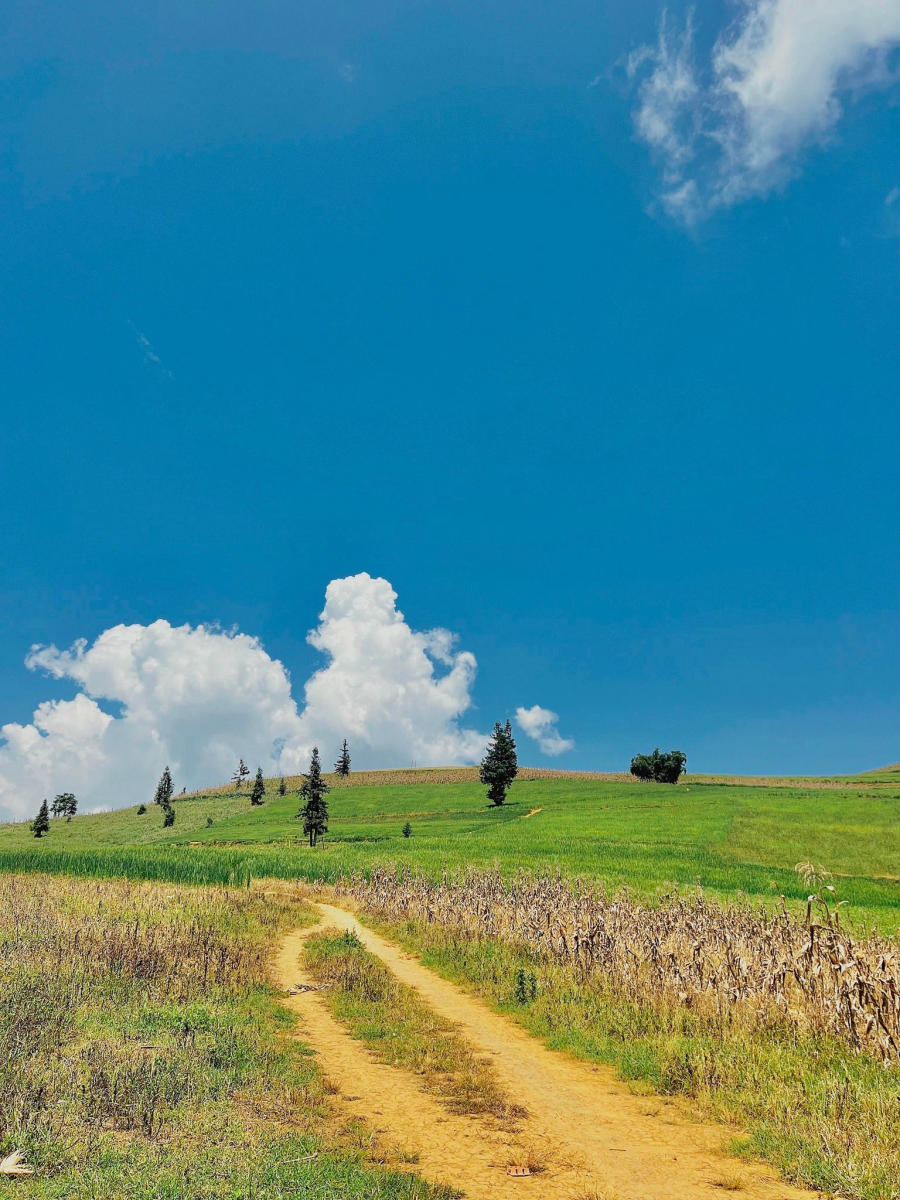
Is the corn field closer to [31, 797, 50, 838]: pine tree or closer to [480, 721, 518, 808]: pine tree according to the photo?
[480, 721, 518, 808]: pine tree

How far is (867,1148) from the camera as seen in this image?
626 centimetres

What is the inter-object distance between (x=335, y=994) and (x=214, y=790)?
158420 millimetres

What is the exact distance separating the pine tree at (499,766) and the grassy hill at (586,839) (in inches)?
118

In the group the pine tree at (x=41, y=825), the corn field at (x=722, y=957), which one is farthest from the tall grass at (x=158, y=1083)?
the pine tree at (x=41, y=825)

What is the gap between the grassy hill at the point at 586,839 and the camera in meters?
33.3

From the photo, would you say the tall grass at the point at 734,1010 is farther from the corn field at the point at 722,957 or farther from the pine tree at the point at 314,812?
the pine tree at the point at 314,812

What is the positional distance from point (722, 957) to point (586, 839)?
37.3 meters

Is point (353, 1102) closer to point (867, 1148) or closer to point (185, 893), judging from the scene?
point (867, 1148)

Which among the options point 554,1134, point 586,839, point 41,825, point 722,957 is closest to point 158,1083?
point 554,1134

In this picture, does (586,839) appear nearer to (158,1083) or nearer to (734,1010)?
(734,1010)

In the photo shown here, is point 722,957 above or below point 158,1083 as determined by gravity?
above

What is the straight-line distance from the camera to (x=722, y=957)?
11.7 m

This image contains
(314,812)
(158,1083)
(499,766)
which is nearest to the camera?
(158,1083)

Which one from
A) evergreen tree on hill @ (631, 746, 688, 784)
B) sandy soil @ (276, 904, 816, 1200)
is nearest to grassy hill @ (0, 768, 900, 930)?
sandy soil @ (276, 904, 816, 1200)
